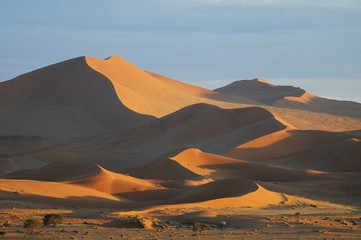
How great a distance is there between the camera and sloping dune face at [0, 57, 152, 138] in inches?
3164

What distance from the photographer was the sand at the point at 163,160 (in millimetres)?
25766

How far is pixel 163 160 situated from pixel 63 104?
129 ft

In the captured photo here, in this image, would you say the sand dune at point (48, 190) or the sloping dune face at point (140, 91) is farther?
the sloping dune face at point (140, 91)

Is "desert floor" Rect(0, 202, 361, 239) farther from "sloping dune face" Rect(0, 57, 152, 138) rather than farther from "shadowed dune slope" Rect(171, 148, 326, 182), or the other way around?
"sloping dune face" Rect(0, 57, 152, 138)

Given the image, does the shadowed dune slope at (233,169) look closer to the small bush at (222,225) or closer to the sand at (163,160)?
the sand at (163,160)

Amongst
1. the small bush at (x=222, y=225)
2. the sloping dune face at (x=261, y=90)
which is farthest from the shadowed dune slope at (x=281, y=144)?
the sloping dune face at (x=261, y=90)

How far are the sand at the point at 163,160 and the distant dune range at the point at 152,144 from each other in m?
0.11

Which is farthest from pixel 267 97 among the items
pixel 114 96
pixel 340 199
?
pixel 340 199

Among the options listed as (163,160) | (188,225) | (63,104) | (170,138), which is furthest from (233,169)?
(63,104)

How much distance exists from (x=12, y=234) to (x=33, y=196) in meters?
11.7

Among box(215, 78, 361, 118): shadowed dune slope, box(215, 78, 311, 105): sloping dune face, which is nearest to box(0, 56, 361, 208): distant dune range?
box(215, 78, 361, 118): shadowed dune slope

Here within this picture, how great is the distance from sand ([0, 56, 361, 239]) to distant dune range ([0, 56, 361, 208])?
0.36ft

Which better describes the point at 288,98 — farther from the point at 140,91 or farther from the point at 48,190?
the point at 48,190

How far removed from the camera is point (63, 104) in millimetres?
86438
